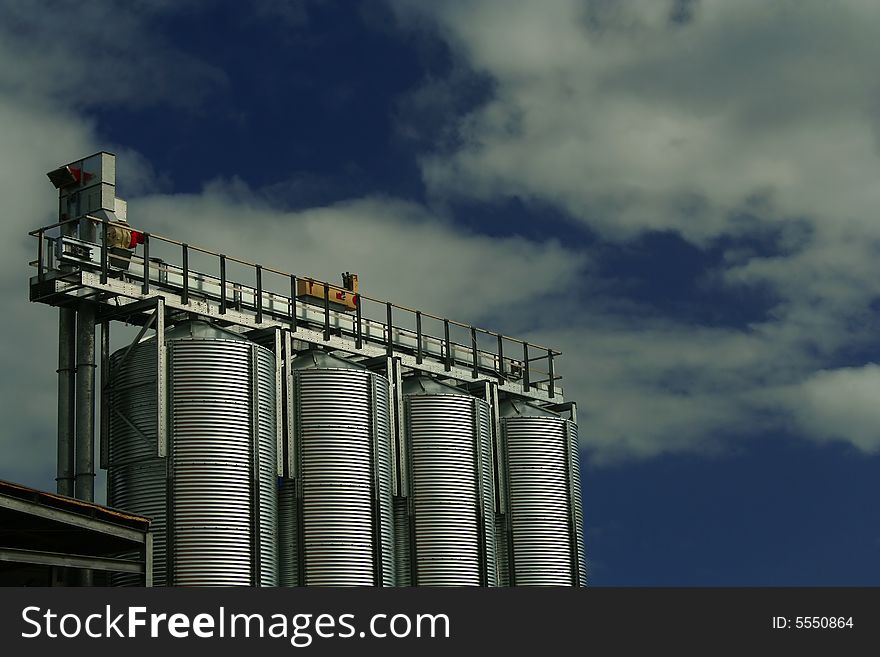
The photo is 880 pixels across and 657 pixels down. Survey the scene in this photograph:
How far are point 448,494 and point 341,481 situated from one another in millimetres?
6884

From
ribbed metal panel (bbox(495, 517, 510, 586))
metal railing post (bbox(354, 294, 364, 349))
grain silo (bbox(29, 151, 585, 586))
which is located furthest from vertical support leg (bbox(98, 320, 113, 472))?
ribbed metal panel (bbox(495, 517, 510, 586))

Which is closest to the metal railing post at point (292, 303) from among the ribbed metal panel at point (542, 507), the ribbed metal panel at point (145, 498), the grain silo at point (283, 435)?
the grain silo at point (283, 435)

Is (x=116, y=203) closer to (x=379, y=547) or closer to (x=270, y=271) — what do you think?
(x=270, y=271)

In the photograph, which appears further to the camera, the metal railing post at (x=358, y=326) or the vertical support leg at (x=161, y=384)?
the metal railing post at (x=358, y=326)

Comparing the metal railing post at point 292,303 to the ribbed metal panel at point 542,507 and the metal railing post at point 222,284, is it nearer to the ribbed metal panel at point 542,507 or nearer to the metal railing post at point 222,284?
the metal railing post at point 222,284

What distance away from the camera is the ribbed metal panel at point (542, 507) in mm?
76500

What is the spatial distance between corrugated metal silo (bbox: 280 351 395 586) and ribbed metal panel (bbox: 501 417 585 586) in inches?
385

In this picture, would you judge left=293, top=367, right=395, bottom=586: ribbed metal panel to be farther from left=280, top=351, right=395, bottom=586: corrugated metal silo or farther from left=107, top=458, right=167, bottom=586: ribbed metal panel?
left=107, top=458, right=167, bottom=586: ribbed metal panel

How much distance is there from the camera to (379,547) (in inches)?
2653

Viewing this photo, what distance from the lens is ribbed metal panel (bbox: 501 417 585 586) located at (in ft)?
251

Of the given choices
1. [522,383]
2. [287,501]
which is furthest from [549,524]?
[287,501]

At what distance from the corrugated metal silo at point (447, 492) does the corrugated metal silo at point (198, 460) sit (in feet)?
30.3

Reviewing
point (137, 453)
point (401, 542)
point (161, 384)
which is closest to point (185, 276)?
point (161, 384)

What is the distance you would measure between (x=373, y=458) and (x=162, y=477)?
10.1 m
